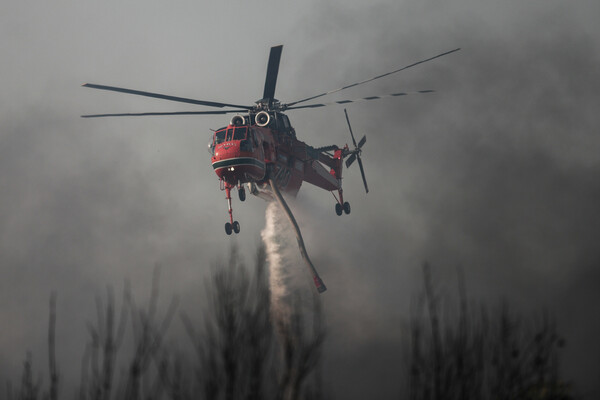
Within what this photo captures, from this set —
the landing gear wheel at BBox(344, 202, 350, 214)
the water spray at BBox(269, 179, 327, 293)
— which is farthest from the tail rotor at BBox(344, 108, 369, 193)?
the water spray at BBox(269, 179, 327, 293)

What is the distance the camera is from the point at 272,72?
148ft

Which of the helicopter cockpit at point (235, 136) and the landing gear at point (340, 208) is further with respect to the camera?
the landing gear at point (340, 208)

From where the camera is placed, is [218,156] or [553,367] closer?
[553,367]

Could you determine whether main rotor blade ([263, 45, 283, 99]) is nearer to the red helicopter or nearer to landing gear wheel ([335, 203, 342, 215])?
the red helicopter

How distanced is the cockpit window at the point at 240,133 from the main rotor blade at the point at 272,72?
435cm

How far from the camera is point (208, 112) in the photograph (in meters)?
42.7

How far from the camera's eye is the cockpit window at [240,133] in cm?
4144

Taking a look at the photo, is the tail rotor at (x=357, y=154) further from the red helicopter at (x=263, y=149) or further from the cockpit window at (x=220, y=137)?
the cockpit window at (x=220, y=137)

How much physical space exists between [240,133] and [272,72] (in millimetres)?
5618

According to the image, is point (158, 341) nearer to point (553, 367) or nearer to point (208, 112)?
point (553, 367)

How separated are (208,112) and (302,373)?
2873 centimetres

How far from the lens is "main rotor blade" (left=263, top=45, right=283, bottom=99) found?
146 feet

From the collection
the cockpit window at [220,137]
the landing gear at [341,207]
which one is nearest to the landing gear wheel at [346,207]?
the landing gear at [341,207]

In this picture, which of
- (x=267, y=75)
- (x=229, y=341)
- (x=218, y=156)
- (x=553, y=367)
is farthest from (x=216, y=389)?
(x=267, y=75)
